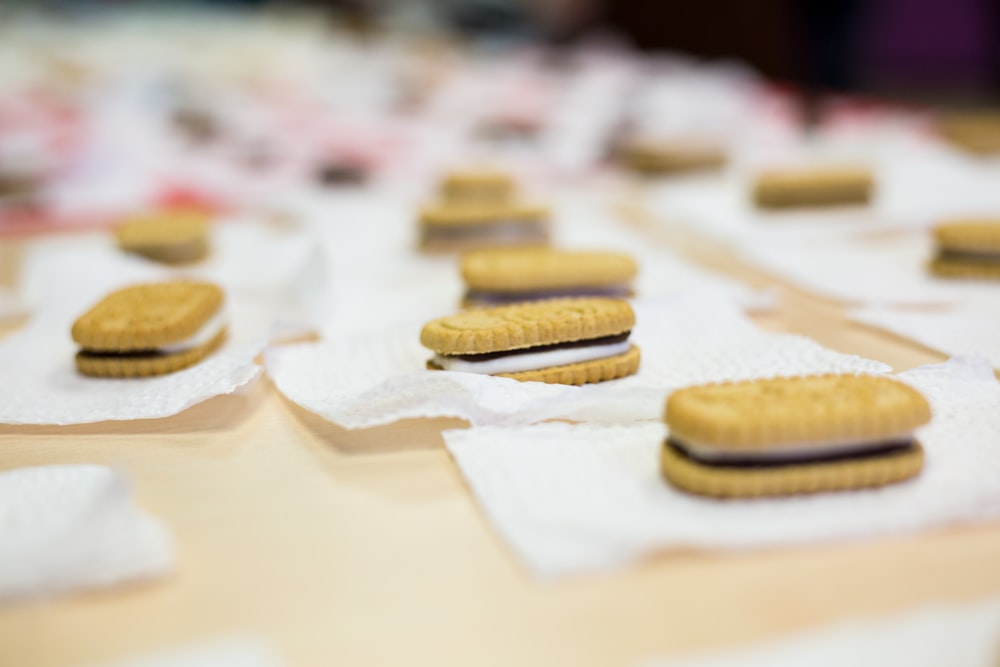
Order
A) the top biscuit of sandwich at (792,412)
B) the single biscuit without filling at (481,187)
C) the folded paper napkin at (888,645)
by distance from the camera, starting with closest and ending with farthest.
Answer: the folded paper napkin at (888,645)
the top biscuit of sandwich at (792,412)
the single biscuit without filling at (481,187)

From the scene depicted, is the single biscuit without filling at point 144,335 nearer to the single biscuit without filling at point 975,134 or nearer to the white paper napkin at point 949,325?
the white paper napkin at point 949,325

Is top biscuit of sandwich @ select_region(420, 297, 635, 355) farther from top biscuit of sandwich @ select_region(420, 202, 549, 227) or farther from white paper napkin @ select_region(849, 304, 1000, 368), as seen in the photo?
top biscuit of sandwich @ select_region(420, 202, 549, 227)

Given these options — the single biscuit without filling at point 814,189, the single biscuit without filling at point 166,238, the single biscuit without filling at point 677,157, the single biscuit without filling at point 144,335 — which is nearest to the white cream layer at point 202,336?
the single biscuit without filling at point 144,335

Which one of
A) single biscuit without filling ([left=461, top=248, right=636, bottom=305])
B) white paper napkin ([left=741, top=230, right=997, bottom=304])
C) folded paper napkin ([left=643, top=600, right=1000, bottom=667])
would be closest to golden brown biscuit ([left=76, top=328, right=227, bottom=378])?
single biscuit without filling ([left=461, top=248, right=636, bottom=305])

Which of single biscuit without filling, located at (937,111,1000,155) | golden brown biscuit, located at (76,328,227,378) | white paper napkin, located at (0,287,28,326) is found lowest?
white paper napkin, located at (0,287,28,326)

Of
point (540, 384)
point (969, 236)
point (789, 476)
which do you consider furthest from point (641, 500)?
point (969, 236)
